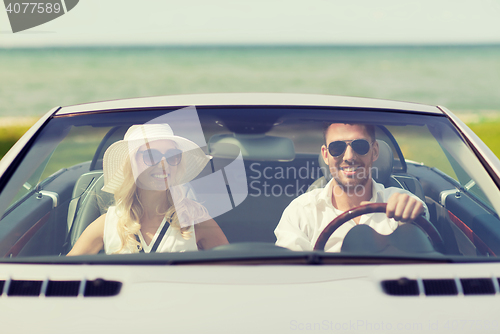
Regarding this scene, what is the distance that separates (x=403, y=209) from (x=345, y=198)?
0.29 m

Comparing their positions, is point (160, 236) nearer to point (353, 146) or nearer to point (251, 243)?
point (251, 243)

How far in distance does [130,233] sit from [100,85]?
31.8m

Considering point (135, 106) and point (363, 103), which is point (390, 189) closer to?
point (363, 103)

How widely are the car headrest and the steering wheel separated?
0.27 m

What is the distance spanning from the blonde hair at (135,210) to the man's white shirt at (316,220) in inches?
15.0

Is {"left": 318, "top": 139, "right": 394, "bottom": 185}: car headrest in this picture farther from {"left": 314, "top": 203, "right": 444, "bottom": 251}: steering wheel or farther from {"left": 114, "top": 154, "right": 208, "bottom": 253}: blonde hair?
{"left": 114, "top": 154, "right": 208, "bottom": 253}: blonde hair

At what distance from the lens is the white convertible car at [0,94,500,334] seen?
3.98ft

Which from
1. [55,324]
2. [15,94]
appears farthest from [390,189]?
[15,94]

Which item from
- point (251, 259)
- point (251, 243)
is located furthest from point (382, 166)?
point (251, 259)

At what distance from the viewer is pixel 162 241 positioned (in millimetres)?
1873

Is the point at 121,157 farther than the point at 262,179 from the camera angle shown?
No

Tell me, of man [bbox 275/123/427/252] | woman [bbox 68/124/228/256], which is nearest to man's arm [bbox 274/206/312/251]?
man [bbox 275/123/427/252]

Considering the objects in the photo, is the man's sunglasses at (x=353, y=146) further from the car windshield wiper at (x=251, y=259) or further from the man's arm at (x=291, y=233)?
the car windshield wiper at (x=251, y=259)

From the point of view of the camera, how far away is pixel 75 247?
190 cm
